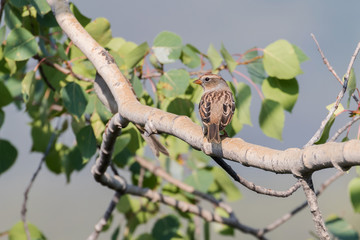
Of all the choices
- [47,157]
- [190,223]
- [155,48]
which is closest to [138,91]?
[155,48]

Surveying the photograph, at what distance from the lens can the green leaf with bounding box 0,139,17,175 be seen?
5.82m

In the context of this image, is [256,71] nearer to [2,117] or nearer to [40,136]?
[2,117]

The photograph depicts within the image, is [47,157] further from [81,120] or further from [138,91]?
[138,91]

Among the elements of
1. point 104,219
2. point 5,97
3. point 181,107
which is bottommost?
point 104,219

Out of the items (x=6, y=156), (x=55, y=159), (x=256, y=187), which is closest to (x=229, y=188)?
(x=55, y=159)

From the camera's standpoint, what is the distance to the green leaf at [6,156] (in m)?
5.82

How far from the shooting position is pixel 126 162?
243 inches

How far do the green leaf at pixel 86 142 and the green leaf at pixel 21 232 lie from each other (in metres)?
1.58

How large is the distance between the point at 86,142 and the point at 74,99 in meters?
0.42

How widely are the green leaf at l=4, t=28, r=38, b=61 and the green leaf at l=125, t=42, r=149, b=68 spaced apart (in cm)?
86

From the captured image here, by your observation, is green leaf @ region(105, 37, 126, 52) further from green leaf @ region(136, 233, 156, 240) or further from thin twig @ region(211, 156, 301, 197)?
thin twig @ region(211, 156, 301, 197)

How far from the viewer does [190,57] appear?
17.5 feet

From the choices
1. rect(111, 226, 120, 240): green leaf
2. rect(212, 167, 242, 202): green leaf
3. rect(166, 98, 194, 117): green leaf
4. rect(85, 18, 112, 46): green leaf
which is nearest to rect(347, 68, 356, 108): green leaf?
rect(166, 98, 194, 117): green leaf

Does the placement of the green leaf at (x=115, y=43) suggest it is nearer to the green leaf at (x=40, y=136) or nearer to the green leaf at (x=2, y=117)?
the green leaf at (x=2, y=117)
